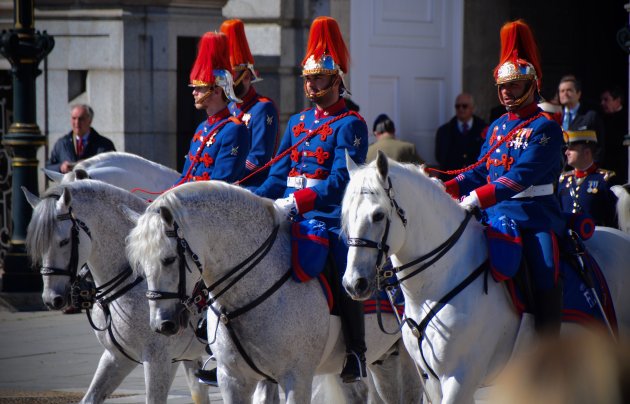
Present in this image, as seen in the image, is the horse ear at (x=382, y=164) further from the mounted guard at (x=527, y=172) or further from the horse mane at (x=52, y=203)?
the horse mane at (x=52, y=203)

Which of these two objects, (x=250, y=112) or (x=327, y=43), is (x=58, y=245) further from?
(x=327, y=43)

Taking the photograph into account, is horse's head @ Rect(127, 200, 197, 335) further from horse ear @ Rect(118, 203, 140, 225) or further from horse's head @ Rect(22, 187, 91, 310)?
horse's head @ Rect(22, 187, 91, 310)

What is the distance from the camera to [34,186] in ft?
42.4

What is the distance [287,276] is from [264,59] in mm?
8828

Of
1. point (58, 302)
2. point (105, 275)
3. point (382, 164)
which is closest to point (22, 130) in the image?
point (105, 275)

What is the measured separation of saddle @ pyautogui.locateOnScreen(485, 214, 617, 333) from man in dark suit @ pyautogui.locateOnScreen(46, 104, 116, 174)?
7.12m

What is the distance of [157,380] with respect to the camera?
6.62m

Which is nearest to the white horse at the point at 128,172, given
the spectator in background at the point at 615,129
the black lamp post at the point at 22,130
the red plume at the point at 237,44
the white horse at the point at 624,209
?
the red plume at the point at 237,44

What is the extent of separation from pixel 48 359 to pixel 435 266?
5610mm

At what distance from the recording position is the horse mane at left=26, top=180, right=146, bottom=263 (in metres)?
6.80

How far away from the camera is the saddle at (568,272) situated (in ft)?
19.4

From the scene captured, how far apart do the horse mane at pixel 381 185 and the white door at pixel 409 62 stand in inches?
350

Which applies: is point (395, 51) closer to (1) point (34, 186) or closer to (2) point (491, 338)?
(1) point (34, 186)

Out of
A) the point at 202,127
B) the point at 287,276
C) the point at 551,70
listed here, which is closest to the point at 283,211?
the point at 287,276
